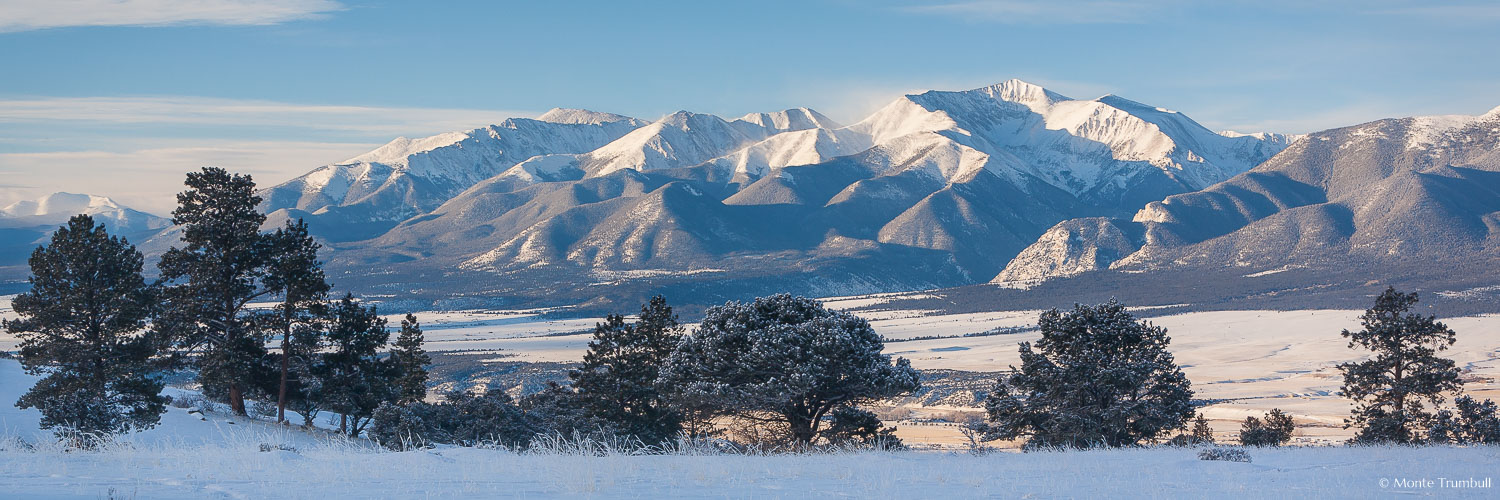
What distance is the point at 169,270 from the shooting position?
39.3 meters

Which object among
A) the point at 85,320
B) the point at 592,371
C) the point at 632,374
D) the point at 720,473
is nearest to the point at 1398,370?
the point at 632,374

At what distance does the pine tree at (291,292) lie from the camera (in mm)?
39844

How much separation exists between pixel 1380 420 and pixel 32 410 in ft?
158

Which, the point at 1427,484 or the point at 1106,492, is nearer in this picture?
the point at 1106,492

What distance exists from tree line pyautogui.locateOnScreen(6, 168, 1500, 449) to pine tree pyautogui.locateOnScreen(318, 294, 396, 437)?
73mm

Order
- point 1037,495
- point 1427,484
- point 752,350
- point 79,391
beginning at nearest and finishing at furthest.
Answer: point 1037,495
point 1427,484
point 79,391
point 752,350

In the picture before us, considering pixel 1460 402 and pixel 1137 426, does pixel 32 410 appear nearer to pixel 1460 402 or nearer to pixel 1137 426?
pixel 1137 426

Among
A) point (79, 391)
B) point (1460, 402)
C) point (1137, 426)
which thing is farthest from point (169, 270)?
point (1460, 402)

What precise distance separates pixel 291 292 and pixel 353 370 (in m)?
4.35

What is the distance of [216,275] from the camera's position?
39.7 meters

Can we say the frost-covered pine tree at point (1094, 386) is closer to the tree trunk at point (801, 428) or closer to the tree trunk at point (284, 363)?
the tree trunk at point (801, 428)

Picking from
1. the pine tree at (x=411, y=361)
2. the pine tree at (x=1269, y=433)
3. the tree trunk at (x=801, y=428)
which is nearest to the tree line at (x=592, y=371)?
the tree trunk at (x=801, y=428)

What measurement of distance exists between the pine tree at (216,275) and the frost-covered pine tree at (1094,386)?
27244 millimetres

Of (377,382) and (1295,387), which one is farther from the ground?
(377,382)
